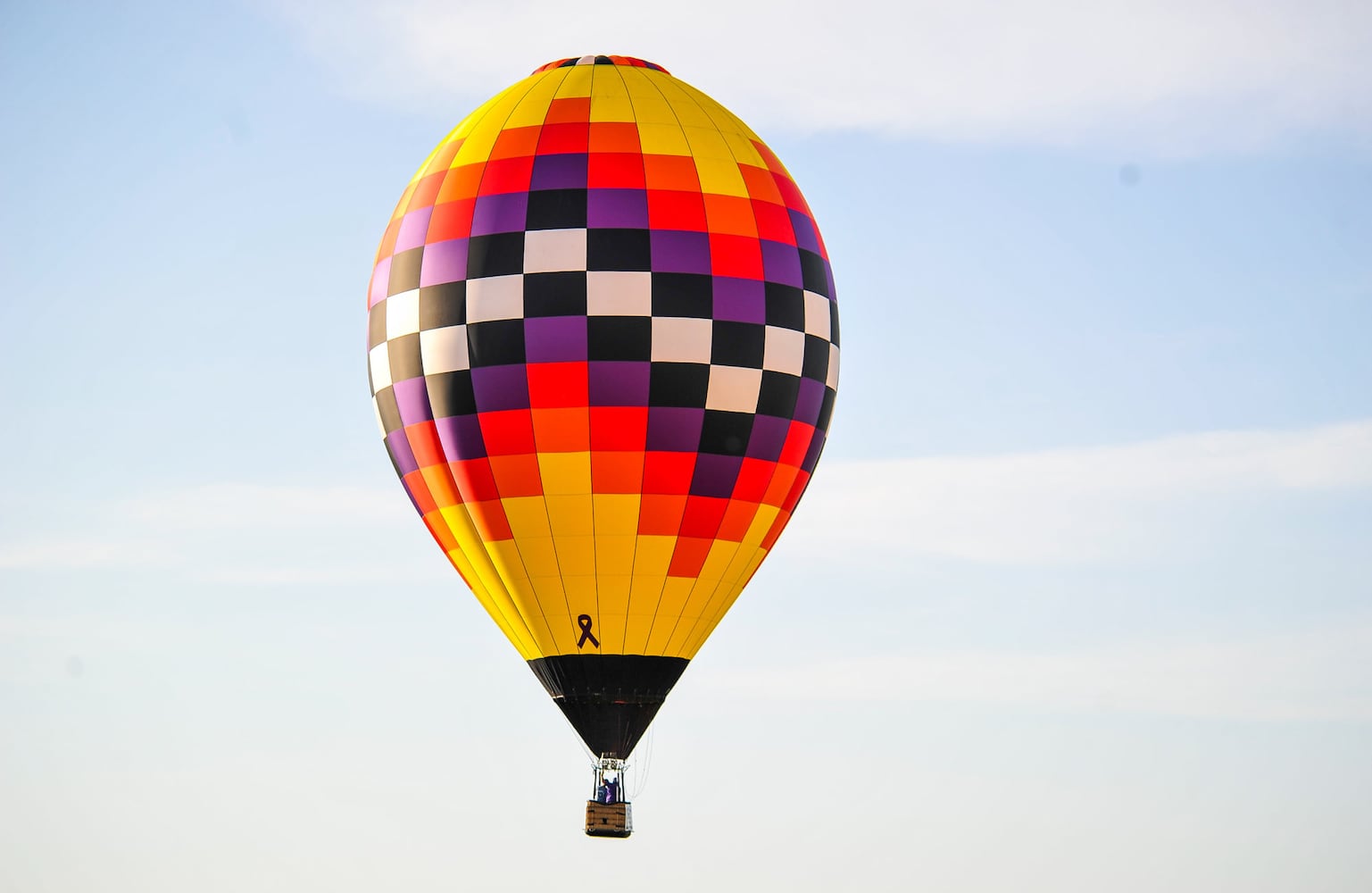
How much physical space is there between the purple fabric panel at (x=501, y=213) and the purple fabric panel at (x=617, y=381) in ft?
5.75

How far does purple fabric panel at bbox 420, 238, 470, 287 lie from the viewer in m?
26.3

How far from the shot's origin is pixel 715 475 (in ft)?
86.7

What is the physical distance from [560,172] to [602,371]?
88.8 inches

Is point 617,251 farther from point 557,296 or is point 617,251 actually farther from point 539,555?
point 539,555

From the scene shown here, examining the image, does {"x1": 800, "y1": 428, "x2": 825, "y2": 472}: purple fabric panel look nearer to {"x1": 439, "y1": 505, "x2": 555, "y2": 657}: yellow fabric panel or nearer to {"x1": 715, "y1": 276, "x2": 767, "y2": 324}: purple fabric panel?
{"x1": 715, "y1": 276, "x2": 767, "y2": 324}: purple fabric panel

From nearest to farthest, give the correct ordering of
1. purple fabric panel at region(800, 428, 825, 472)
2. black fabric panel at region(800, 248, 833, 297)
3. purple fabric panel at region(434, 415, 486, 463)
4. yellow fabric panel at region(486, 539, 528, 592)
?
purple fabric panel at region(434, 415, 486, 463)
yellow fabric panel at region(486, 539, 528, 592)
black fabric panel at region(800, 248, 833, 297)
purple fabric panel at region(800, 428, 825, 472)

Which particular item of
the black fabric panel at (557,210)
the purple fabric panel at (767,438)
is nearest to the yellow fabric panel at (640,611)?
the purple fabric panel at (767,438)

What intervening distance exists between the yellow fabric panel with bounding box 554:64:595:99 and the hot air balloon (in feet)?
0.12

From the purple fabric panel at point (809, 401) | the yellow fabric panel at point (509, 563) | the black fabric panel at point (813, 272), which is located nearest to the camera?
the yellow fabric panel at point (509, 563)

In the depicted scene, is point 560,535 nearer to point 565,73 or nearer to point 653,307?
point 653,307

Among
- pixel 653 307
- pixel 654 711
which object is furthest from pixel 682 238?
pixel 654 711

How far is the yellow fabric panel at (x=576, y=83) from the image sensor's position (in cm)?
2712

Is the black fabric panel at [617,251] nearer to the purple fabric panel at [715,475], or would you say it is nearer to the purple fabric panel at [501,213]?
the purple fabric panel at [501,213]

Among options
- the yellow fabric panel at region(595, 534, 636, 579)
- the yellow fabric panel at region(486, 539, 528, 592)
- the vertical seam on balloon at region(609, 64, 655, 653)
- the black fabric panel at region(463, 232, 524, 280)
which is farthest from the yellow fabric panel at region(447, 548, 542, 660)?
the black fabric panel at region(463, 232, 524, 280)
